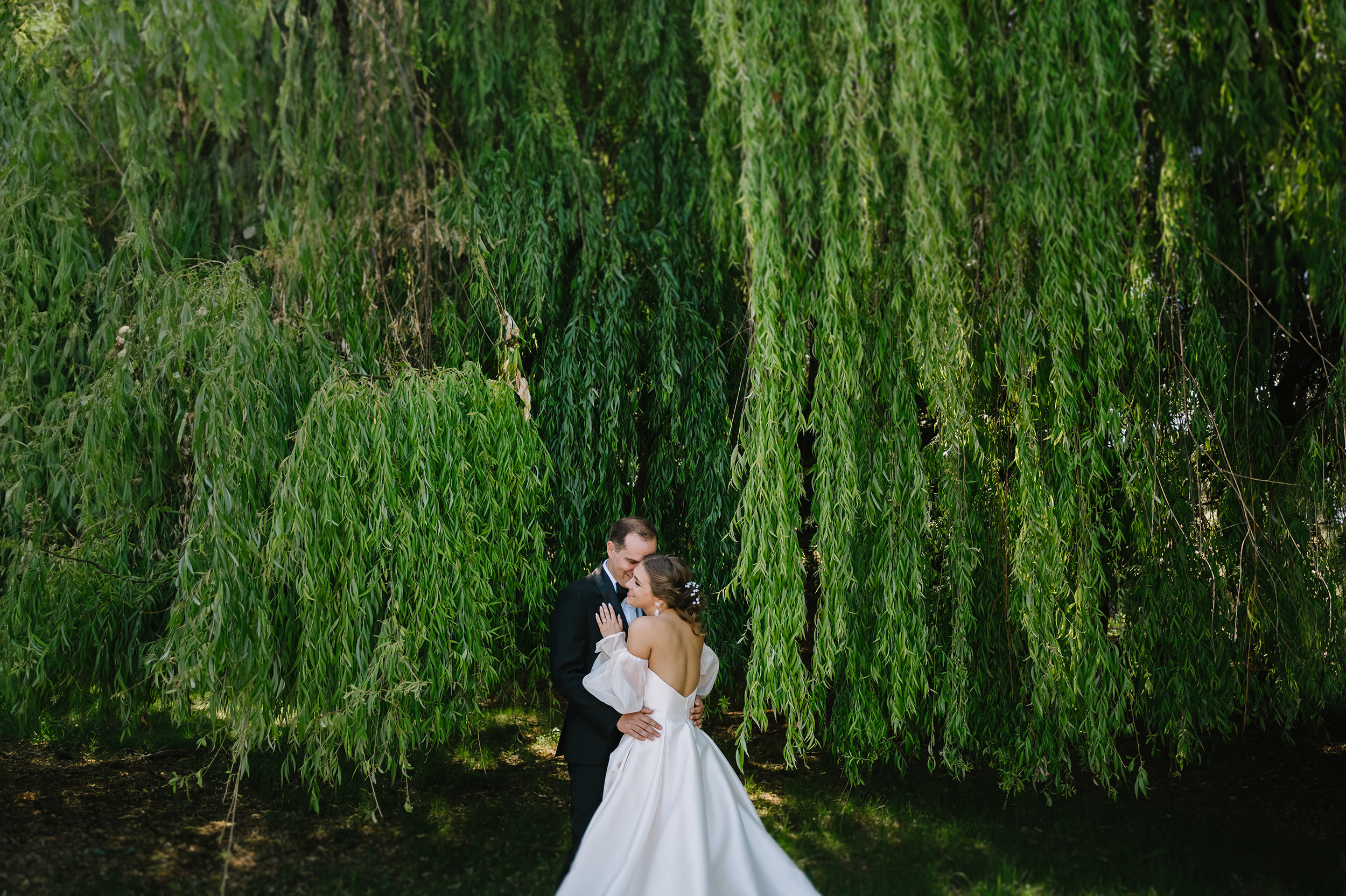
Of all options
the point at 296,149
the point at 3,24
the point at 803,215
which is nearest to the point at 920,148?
the point at 803,215

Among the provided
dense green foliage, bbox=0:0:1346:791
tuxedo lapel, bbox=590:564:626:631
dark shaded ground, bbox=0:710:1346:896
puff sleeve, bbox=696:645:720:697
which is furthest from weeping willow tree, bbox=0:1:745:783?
puff sleeve, bbox=696:645:720:697

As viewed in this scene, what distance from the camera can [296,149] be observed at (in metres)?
4.39

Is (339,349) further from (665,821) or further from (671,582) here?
(665,821)

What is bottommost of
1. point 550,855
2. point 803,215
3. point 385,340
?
point 550,855

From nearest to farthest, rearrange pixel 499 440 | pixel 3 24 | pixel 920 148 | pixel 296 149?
pixel 920 148, pixel 499 440, pixel 296 149, pixel 3 24

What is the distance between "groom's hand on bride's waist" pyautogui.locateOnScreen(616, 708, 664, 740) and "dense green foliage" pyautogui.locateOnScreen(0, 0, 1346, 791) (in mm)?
650

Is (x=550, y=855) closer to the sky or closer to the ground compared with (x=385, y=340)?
closer to the ground

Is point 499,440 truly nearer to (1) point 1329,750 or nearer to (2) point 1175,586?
(2) point 1175,586

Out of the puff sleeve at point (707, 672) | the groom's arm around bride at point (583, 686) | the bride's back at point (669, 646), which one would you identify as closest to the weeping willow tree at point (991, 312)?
the puff sleeve at point (707, 672)

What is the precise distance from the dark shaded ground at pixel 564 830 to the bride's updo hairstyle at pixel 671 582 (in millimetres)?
1686

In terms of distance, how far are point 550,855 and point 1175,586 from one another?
3526 millimetres

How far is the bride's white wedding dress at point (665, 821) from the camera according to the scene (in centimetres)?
316

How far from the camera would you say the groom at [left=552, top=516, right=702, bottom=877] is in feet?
11.1

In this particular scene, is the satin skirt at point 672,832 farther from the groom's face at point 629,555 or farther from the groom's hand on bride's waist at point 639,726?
the groom's face at point 629,555
